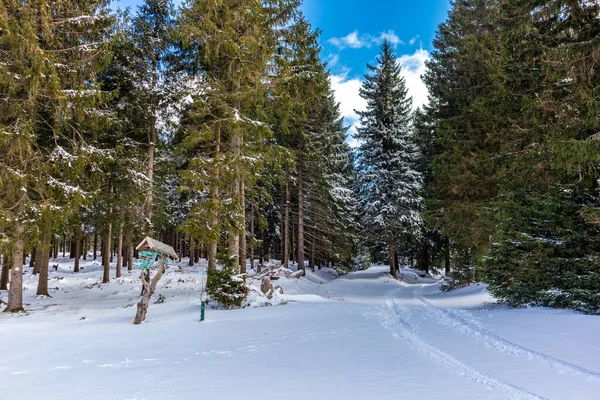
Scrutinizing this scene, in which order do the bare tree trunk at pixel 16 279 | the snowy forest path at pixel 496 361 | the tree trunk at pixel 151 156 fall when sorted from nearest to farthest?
1. the snowy forest path at pixel 496 361
2. the bare tree trunk at pixel 16 279
3. the tree trunk at pixel 151 156

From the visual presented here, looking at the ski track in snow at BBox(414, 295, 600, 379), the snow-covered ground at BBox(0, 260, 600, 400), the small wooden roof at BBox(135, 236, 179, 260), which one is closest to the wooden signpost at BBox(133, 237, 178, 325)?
the small wooden roof at BBox(135, 236, 179, 260)

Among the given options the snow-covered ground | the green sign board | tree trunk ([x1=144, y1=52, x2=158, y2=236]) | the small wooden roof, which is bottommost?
the snow-covered ground

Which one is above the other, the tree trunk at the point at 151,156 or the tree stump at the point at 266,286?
the tree trunk at the point at 151,156

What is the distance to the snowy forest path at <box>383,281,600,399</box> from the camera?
167 inches

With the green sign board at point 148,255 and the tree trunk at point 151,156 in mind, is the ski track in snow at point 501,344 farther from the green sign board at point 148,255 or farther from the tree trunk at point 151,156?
the tree trunk at point 151,156

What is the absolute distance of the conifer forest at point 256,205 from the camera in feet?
17.8

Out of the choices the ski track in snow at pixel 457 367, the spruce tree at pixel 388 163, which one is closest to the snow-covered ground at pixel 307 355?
the ski track in snow at pixel 457 367

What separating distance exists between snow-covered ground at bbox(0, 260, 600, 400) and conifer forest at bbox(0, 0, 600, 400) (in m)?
0.06

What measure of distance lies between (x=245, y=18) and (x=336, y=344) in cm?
1191

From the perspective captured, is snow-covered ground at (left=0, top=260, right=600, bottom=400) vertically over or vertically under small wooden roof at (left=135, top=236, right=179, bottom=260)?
under

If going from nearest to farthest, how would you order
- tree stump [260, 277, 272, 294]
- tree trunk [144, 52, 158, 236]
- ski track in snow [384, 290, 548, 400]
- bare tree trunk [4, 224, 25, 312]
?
ski track in snow [384, 290, 548, 400]
bare tree trunk [4, 224, 25, 312]
tree stump [260, 277, 272, 294]
tree trunk [144, 52, 158, 236]

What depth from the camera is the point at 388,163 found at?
27891mm

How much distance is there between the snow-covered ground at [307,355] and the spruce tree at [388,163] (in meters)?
15.8

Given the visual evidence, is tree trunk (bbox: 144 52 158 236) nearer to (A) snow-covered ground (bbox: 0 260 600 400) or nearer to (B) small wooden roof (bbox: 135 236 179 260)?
(A) snow-covered ground (bbox: 0 260 600 400)
